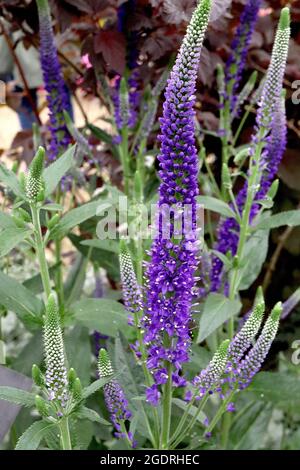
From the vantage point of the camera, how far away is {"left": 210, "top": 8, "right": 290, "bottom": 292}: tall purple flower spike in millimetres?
1239

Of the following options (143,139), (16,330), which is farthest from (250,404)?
(16,330)

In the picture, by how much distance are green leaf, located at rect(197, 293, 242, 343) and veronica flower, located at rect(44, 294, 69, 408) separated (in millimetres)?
364

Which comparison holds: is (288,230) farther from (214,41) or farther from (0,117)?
(0,117)

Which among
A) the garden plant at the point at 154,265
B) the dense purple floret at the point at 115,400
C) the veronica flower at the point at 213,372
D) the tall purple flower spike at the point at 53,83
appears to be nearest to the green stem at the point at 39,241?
the garden plant at the point at 154,265

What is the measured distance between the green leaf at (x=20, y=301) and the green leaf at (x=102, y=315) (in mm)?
88

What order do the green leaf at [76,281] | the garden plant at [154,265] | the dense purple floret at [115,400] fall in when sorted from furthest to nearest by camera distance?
the green leaf at [76,281], the dense purple floret at [115,400], the garden plant at [154,265]

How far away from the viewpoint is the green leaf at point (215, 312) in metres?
1.33

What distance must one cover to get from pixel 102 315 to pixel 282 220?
0.45 metres

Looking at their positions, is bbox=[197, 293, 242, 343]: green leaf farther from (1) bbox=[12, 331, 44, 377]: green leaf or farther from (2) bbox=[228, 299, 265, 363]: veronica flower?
(1) bbox=[12, 331, 44, 377]: green leaf

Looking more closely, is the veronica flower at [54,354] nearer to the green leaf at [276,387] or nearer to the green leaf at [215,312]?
the green leaf at [215,312]

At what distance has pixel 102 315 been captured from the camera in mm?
1436

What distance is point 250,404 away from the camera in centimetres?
184

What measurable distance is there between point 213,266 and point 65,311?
16.0 inches

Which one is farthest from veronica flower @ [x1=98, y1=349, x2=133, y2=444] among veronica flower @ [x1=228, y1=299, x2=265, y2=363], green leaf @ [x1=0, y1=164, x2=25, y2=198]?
green leaf @ [x1=0, y1=164, x2=25, y2=198]
